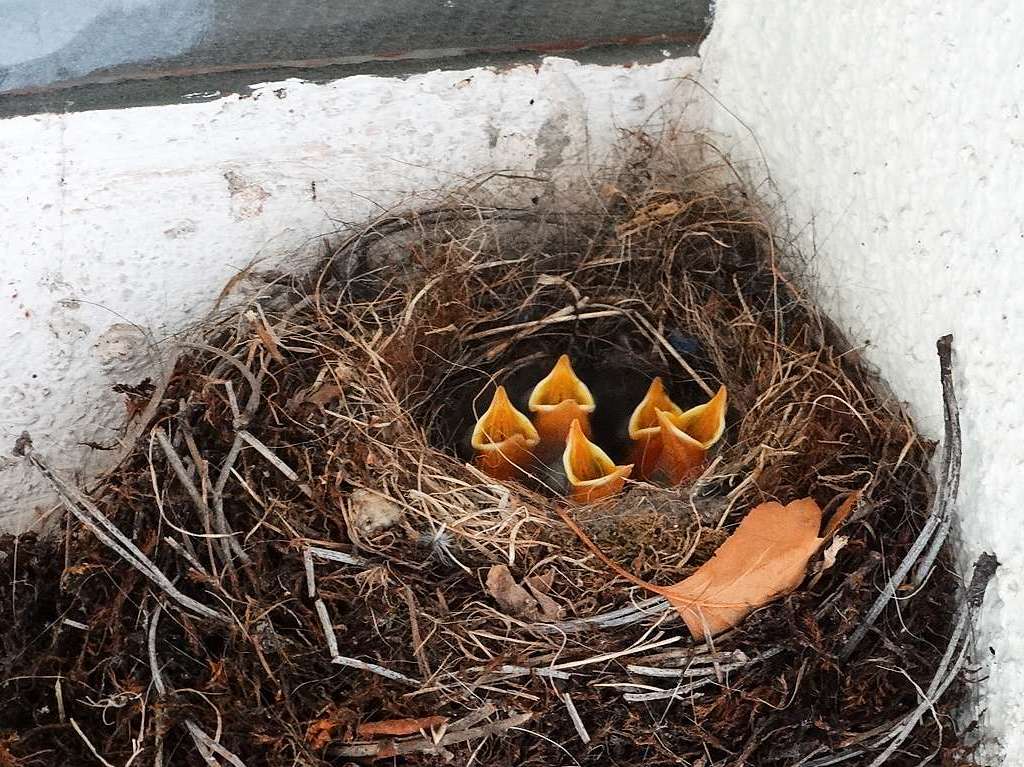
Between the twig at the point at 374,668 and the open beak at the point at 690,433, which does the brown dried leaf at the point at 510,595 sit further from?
the open beak at the point at 690,433

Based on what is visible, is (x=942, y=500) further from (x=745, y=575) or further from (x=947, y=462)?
(x=745, y=575)

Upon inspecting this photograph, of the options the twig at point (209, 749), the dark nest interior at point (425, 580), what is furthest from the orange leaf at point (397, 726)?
the twig at point (209, 749)

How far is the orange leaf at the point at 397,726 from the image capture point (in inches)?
35.8

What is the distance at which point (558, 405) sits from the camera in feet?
3.85

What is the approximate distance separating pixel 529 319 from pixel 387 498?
0.36 m

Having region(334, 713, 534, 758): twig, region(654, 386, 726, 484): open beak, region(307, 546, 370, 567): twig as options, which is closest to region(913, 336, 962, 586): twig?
region(654, 386, 726, 484): open beak

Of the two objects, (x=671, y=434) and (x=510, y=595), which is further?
(x=671, y=434)

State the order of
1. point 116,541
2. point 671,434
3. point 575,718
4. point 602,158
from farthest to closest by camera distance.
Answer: point 602,158 < point 671,434 < point 116,541 < point 575,718

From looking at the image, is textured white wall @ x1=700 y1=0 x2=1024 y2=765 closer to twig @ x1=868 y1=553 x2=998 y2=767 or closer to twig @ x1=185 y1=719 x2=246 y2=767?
twig @ x1=868 y1=553 x2=998 y2=767

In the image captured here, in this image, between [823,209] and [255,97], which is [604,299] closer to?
[823,209]

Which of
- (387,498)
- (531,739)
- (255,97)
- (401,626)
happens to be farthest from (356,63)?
(531,739)

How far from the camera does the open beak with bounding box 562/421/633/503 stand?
1.10 m

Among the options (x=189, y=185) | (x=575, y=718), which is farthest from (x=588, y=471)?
(x=189, y=185)

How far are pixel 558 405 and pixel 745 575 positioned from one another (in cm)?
31
